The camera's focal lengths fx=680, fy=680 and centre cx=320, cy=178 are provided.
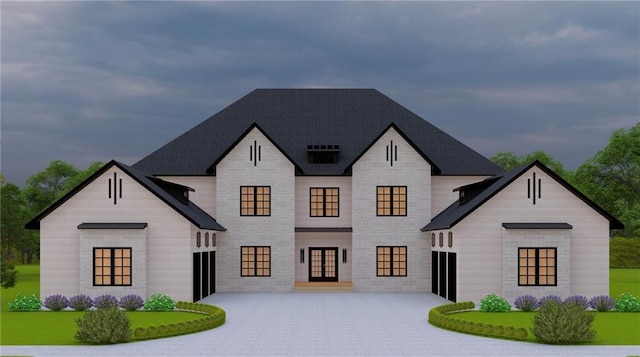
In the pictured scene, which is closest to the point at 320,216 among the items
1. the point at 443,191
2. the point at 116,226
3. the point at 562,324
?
the point at 443,191

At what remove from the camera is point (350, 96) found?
50250 mm

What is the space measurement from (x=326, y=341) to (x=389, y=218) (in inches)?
832

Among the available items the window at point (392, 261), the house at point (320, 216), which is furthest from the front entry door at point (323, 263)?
the window at point (392, 261)

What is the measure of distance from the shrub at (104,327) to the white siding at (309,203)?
2285 centimetres

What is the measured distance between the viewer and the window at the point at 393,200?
4284 centimetres

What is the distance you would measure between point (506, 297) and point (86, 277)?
21.1 meters

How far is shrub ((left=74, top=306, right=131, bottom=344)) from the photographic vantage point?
21609 millimetres

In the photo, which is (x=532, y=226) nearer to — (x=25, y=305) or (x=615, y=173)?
(x=25, y=305)

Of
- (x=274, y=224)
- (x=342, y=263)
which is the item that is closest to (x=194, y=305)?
(x=274, y=224)

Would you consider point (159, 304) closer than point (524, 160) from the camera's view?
Yes

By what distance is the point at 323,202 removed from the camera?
44.4m

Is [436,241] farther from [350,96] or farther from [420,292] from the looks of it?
[350,96]

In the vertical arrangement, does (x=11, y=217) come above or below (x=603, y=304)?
above

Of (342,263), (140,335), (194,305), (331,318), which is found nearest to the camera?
(140,335)
